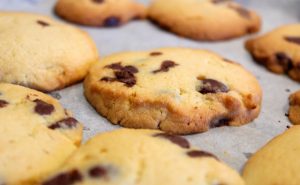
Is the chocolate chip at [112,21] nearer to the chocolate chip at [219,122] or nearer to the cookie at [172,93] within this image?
the cookie at [172,93]

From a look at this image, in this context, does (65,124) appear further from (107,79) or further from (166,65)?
(166,65)

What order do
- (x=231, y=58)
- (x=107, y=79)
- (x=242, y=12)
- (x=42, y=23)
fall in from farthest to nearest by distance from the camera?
(x=242, y=12)
(x=231, y=58)
(x=42, y=23)
(x=107, y=79)

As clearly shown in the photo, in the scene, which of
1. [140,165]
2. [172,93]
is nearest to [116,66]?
[172,93]

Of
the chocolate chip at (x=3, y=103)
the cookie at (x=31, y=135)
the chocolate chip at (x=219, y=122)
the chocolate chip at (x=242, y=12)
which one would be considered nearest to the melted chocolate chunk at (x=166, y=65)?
the chocolate chip at (x=219, y=122)

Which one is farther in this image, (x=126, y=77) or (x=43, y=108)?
(x=126, y=77)

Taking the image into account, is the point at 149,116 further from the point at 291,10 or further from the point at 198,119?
the point at 291,10

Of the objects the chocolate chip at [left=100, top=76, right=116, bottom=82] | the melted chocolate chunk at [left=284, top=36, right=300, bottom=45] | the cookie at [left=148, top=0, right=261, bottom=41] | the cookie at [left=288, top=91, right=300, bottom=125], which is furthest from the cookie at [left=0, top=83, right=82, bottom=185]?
the melted chocolate chunk at [left=284, top=36, right=300, bottom=45]

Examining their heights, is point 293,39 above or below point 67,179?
above
